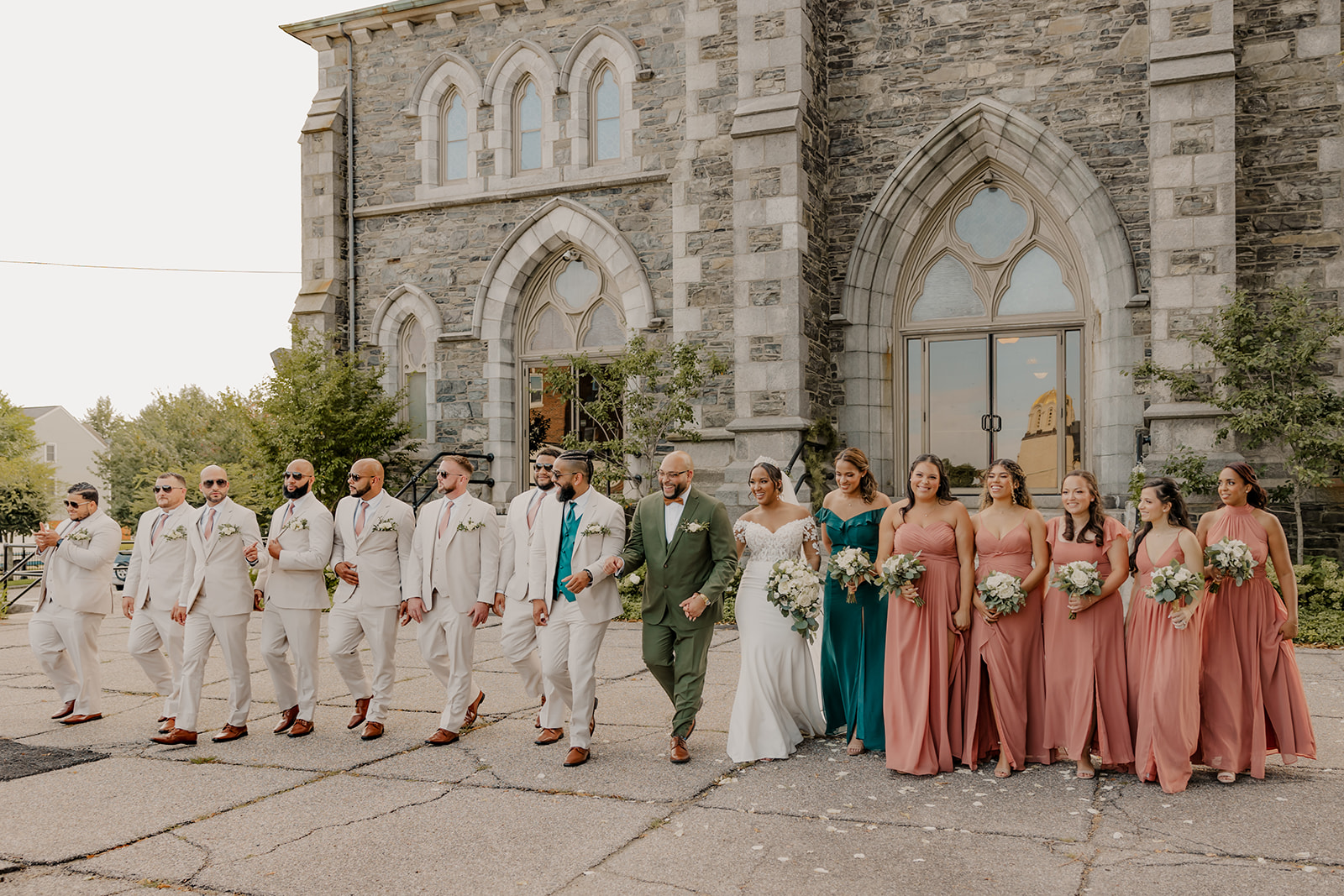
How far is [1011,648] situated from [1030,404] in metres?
8.72

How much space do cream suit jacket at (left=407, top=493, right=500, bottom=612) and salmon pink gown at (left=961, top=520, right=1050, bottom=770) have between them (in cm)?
302

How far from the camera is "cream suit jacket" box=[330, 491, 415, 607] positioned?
7.01 metres

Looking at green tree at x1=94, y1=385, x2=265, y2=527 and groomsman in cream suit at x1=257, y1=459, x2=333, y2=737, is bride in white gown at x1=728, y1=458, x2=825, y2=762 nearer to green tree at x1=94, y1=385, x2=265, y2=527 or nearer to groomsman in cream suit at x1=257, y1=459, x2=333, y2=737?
groomsman in cream suit at x1=257, y1=459, x2=333, y2=737

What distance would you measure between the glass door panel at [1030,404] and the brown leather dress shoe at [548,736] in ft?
28.9

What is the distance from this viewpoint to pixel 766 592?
6230 millimetres

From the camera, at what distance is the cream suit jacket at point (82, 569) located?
761 cm

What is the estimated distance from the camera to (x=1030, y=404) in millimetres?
13852

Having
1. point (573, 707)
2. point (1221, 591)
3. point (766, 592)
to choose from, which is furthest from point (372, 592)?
point (1221, 591)

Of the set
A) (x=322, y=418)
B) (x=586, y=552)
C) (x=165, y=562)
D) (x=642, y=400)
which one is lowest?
(x=165, y=562)

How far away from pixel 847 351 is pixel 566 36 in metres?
6.70

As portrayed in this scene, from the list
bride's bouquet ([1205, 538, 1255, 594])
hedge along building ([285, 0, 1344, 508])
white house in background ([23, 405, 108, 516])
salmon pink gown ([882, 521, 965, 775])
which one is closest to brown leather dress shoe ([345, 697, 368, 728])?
salmon pink gown ([882, 521, 965, 775])

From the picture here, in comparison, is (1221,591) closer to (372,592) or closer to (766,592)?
(766,592)

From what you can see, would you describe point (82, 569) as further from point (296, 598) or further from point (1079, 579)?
point (1079, 579)

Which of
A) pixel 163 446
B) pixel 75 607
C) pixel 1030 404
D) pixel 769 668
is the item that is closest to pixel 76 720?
pixel 75 607
